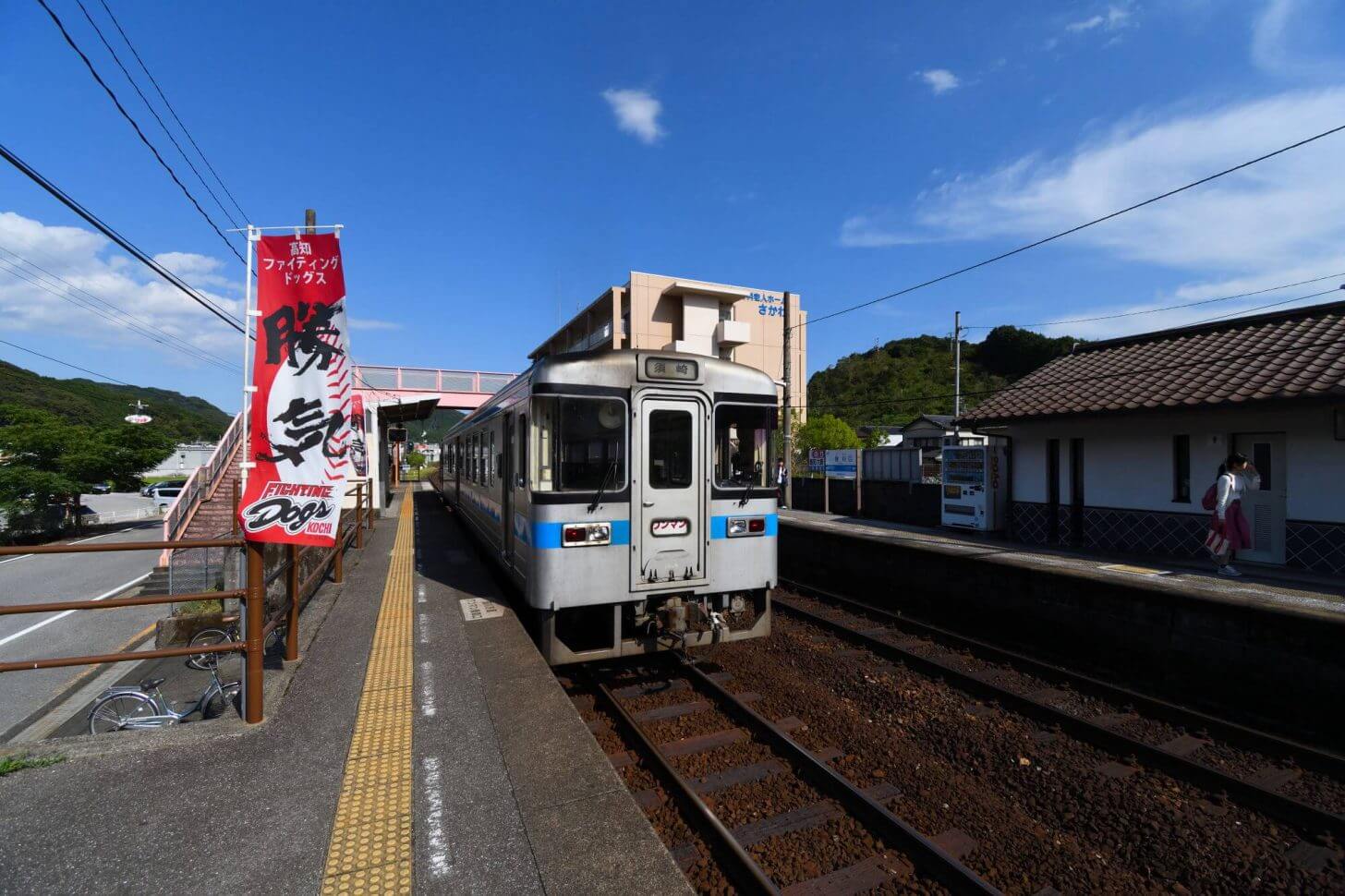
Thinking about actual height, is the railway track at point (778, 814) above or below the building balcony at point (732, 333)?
below

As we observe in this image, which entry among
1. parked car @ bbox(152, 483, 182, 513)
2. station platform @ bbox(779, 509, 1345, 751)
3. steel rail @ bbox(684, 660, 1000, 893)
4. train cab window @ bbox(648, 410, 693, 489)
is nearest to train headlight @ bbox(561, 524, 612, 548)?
train cab window @ bbox(648, 410, 693, 489)

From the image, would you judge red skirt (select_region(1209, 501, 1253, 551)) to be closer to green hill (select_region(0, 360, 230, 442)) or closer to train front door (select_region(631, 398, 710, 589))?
train front door (select_region(631, 398, 710, 589))

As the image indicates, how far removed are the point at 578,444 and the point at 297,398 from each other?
2.15m

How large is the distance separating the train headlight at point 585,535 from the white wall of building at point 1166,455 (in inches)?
373

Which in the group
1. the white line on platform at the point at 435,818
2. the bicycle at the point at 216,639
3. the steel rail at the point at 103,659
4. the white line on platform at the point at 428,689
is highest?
the steel rail at the point at 103,659

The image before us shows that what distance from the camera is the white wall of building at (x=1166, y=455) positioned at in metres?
8.77

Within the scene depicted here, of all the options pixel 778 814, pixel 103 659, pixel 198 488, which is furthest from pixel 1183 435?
pixel 198 488

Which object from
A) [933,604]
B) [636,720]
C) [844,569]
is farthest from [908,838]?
[844,569]

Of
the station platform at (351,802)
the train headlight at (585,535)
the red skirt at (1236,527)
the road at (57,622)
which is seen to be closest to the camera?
the station platform at (351,802)

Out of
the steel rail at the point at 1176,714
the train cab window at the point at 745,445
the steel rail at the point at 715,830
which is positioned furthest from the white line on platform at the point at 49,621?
the steel rail at the point at 1176,714

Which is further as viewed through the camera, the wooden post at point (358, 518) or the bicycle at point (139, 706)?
the wooden post at point (358, 518)

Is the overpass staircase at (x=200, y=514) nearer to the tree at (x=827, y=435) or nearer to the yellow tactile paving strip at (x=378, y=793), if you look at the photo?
the yellow tactile paving strip at (x=378, y=793)

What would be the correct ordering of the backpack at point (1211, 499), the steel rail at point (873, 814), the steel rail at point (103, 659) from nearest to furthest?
the steel rail at point (873, 814) → the steel rail at point (103, 659) → the backpack at point (1211, 499)

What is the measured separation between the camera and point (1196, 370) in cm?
1057
